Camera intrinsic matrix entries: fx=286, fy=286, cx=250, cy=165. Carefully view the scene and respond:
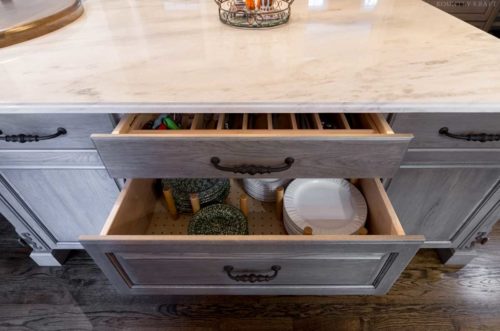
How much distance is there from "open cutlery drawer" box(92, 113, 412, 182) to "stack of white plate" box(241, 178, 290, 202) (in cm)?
26

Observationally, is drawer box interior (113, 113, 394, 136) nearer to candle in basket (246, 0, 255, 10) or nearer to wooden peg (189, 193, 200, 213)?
wooden peg (189, 193, 200, 213)

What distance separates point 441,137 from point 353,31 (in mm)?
397

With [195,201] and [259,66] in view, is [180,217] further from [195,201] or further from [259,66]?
[259,66]

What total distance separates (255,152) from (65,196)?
0.66 metres

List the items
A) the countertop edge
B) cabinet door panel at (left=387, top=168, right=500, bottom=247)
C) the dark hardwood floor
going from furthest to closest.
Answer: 1. the dark hardwood floor
2. cabinet door panel at (left=387, top=168, right=500, bottom=247)
3. the countertop edge

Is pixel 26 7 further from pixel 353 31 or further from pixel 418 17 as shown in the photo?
pixel 418 17

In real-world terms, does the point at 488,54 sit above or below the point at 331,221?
above

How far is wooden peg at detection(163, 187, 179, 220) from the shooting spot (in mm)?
888

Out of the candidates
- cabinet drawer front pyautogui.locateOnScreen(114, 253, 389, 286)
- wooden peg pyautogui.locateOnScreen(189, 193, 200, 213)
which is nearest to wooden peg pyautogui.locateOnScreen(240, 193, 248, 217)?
wooden peg pyautogui.locateOnScreen(189, 193, 200, 213)

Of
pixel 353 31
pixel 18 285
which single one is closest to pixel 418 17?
pixel 353 31

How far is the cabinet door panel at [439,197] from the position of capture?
788 mm

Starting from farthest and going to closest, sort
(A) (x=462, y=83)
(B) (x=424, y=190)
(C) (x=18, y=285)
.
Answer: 1. (C) (x=18, y=285)
2. (B) (x=424, y=190)
3. (A) (x=462, y=83)

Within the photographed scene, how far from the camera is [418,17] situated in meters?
0.94

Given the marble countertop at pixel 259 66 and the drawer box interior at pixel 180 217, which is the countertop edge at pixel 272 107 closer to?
the marble countertop at pixel 259 66
